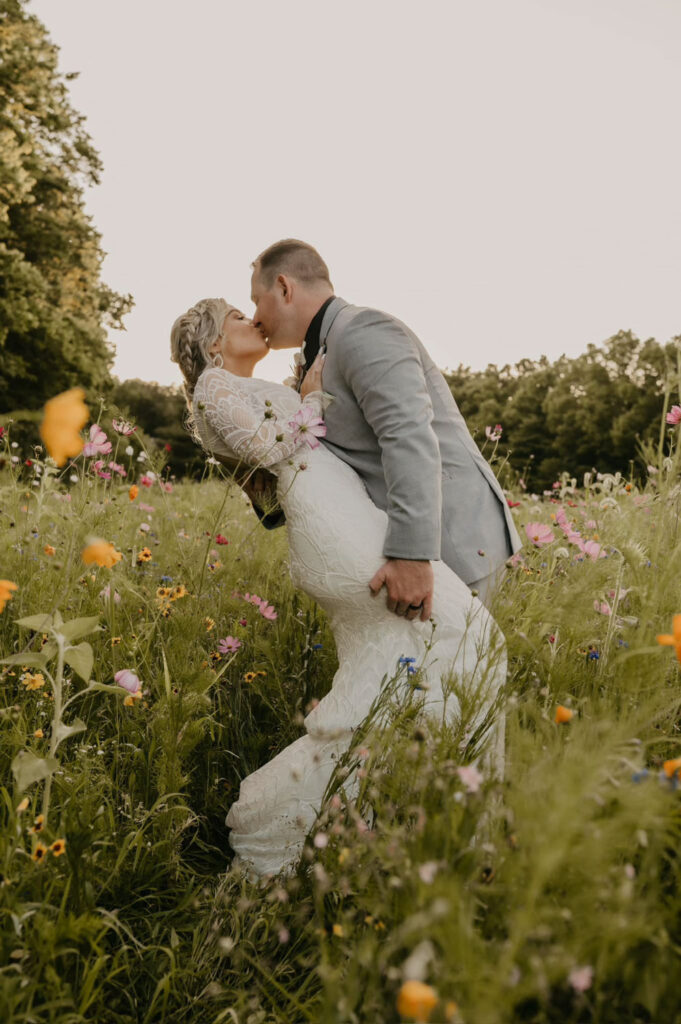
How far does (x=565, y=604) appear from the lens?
5.47 ft

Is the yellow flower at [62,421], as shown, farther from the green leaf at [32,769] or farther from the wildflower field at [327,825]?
the green leaf at [32,769]

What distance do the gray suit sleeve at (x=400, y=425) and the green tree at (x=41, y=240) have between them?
42.7ft

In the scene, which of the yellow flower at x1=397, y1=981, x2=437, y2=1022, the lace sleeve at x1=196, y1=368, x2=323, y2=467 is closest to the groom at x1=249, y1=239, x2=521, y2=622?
the lace sleeve at x1=196, y1=368, x2=323, y2=467

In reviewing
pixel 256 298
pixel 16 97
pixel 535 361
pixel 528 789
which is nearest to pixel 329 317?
pixel 256 298

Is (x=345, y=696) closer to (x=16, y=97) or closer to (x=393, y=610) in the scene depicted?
(x=393, y=610)

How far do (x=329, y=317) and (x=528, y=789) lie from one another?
5.60ft

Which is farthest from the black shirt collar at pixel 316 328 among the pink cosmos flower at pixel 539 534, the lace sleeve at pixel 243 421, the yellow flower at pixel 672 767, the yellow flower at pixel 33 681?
the yellow flower at pixel 672 767

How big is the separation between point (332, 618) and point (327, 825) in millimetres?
727

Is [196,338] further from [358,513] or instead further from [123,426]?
[358,513]

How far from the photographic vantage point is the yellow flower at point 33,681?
1.96 m

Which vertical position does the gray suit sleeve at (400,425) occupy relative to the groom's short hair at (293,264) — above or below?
below

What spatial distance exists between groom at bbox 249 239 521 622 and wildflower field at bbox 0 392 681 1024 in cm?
25

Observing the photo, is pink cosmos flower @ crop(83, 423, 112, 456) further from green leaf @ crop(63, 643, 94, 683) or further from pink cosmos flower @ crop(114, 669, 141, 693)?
green leaf @ crop(63, 643, 94, 683)

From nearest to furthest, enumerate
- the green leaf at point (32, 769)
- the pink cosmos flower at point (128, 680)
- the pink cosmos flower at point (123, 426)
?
the green leaf at point (32, 769)
the pink cosmos flower at point (128, 680)
the pink cosmos flower at point (123, 426)
